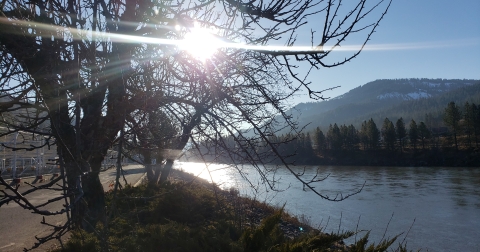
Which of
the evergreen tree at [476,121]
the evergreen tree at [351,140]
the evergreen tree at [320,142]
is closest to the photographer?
the evergreen tree at [476,121]

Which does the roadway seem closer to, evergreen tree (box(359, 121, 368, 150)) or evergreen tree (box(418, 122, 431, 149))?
evergreen tree (box(359, 121, 368, 150))

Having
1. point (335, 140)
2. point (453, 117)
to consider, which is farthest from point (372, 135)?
point (453, 117)

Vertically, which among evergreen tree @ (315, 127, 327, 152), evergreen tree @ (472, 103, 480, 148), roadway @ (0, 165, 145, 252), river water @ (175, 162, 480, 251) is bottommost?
river water @ (175, 162, 480, 251)

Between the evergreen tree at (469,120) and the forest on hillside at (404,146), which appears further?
the evergreen tree at (469,120)

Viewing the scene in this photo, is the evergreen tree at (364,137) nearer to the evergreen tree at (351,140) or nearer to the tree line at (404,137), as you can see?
the tree line at (404,137)

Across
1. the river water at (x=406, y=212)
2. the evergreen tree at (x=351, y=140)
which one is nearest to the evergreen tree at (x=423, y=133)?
the evergreen tree at (x=351, y=140)

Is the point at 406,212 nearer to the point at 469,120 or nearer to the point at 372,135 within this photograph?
the point at 469,120

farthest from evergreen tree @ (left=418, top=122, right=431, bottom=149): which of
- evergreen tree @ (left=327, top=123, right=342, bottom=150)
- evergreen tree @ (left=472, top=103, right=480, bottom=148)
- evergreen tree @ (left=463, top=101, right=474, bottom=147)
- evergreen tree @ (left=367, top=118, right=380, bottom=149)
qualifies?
evergreen tree @ (left=327, top=123, right=342, bottom=150)

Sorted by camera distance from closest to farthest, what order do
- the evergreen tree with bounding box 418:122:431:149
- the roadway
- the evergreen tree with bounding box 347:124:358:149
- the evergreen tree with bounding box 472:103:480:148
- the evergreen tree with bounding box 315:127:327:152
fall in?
the roadway, the evergreen tree with bounding box 472:103:480:148, the evergreen tree with bounding box 315:127:327:152, the evergreen tree with bounding box 418:122:431:149, the evergreen tree with bounding box 347:124:358:149

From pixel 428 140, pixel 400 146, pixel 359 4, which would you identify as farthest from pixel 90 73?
pixel 428 140

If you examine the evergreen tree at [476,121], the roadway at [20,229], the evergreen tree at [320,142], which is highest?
the evergreen tree at [476,121]

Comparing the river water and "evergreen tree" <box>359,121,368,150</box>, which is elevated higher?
"evergreen tree" <box>359,121,368,150</box>

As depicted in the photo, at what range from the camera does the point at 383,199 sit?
20016mm

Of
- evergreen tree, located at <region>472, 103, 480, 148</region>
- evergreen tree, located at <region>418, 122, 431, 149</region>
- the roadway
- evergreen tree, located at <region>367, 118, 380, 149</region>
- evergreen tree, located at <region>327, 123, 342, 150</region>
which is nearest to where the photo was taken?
the roadway
